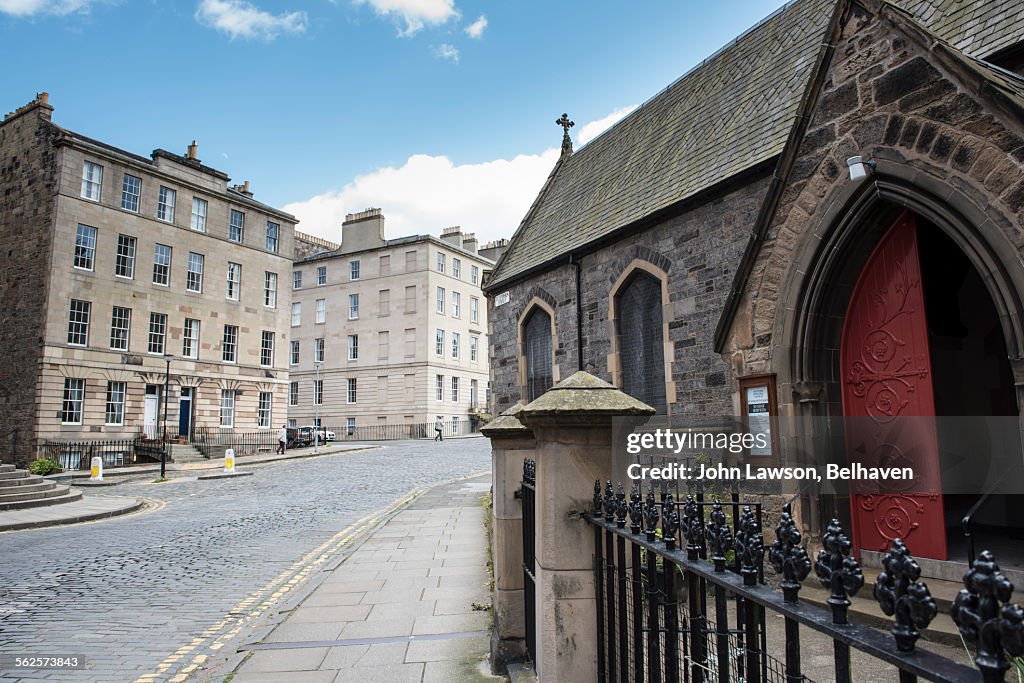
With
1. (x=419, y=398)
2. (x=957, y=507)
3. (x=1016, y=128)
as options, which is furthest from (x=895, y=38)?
(x=419, y=398)

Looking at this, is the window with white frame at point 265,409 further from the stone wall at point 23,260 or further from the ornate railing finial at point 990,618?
the ornate railing finial at point 990,618

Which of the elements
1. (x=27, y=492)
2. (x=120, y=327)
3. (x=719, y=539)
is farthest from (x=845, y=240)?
(x=120, y=327)

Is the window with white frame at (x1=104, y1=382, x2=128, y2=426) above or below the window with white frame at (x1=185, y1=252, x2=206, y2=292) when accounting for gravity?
below

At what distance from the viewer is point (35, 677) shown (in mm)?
4914

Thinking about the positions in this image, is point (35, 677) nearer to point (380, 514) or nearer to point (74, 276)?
point (380, 514)

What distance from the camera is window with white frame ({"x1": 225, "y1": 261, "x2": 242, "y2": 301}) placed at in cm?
3412

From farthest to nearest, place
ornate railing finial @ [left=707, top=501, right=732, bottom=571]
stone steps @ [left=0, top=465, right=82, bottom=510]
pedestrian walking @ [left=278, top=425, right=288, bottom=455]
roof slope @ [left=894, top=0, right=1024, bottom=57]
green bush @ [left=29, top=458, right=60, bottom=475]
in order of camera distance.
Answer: pedestrian walking @ [left=278, top=425, right=288, bottom=455] → green bush @ [left=29, top=458, right=60, bottom=475] → stone steps @ [left=0, top=465, right=82, bottom=510] → roof slope @ [left=894, top=0, right=1024, bottom=57] → ornate railing finial @ [left=707, top=501, right=732, bottom=571]

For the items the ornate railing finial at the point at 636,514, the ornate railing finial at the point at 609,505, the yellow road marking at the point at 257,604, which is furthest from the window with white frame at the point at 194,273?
the ornate railing finial at the point at 636,514

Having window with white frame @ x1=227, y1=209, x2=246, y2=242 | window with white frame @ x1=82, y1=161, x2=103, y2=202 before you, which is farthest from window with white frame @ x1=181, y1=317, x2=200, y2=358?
window with white frame @ x1=82, y1=161, x2=103, y2=202

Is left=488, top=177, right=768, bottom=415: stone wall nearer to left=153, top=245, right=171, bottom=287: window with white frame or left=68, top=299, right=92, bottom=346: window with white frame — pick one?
left=68, top=299, right=92, bottom=346: window with white frame

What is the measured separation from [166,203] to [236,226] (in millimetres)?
3894

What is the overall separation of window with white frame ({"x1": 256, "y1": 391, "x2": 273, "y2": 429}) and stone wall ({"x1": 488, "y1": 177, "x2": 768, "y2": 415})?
26.5 m

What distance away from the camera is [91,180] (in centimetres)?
2833

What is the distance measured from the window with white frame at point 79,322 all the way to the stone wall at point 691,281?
24.1 metres
